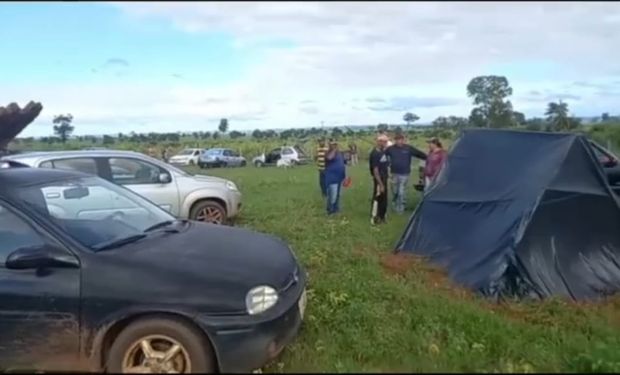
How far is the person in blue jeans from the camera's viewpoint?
12.6m

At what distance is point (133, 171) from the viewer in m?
10.2

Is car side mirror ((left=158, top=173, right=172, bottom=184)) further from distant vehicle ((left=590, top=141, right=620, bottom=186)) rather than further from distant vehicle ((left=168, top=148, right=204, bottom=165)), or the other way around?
distant vehicle ((left=168, top=148, right=204, bottom=165))

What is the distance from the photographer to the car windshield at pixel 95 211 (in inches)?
178

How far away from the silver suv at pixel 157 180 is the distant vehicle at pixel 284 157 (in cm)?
3167

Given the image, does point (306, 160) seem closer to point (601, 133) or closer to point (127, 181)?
point (601, 133)

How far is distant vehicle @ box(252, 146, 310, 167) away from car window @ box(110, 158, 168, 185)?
32244 millimetres

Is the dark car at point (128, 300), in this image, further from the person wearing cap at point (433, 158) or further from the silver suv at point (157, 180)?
the person wearing cap at point (433, 158)

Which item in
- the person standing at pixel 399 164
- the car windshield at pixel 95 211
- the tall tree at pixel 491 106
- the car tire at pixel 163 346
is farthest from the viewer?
the tall tree at pixel 491 106

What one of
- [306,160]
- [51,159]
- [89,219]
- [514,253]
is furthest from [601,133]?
[306,160]

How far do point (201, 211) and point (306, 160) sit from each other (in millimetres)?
33638

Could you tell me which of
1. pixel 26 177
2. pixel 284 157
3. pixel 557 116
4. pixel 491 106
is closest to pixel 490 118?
pixel 491 106

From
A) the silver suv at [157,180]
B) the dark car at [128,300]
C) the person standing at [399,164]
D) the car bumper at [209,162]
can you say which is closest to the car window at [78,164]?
the silver suv at [157,180]

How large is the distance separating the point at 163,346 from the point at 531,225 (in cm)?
450

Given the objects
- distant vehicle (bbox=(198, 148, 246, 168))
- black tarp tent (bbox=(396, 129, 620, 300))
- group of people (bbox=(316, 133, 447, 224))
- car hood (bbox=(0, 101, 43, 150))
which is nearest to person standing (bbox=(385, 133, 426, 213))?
group of people (bbox=(316, 133, 447, 224))
